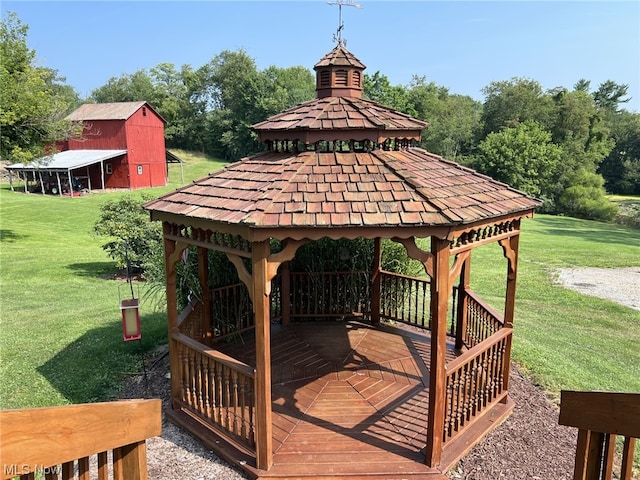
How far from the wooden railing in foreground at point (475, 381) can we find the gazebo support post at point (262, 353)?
1.84m

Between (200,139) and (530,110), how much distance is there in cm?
3670

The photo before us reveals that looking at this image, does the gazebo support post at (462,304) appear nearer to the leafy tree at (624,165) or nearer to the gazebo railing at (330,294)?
the gazebo railing at (330,294)

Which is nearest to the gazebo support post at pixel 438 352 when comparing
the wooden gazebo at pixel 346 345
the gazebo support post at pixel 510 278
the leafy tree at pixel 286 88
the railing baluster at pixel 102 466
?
the wooden gazebo at pixel 346 345

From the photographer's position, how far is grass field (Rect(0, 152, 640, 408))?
6793mm

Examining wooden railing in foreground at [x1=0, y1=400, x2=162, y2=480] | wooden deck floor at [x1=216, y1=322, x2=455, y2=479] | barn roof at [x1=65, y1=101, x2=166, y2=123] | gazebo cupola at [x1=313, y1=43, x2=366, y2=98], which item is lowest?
wooden deck floor at [x1=216, y1=322, x2=455, y2=479]

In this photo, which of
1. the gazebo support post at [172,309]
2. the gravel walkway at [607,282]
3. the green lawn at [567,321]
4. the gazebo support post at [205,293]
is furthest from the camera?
the gravel walkway at [607,282]

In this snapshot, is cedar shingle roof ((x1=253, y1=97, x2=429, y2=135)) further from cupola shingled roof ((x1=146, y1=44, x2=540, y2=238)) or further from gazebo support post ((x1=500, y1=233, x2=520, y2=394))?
gazebo support post ((x1=500, y1=233, x2=520, y2=394))

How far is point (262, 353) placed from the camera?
456 cm

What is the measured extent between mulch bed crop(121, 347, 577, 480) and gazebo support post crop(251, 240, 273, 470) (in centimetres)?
36

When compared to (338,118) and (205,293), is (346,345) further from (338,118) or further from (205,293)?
(338,118)

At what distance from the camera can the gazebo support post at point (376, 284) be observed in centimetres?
821

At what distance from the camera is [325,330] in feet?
26.5

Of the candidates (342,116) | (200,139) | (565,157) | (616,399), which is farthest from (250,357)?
(200,139)

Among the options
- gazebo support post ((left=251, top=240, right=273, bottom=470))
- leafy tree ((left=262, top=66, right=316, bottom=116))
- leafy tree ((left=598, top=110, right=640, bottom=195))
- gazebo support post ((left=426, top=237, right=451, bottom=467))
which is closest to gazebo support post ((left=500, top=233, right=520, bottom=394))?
gazebo support post ((left=426, top=237, right=451, bottom=467))
